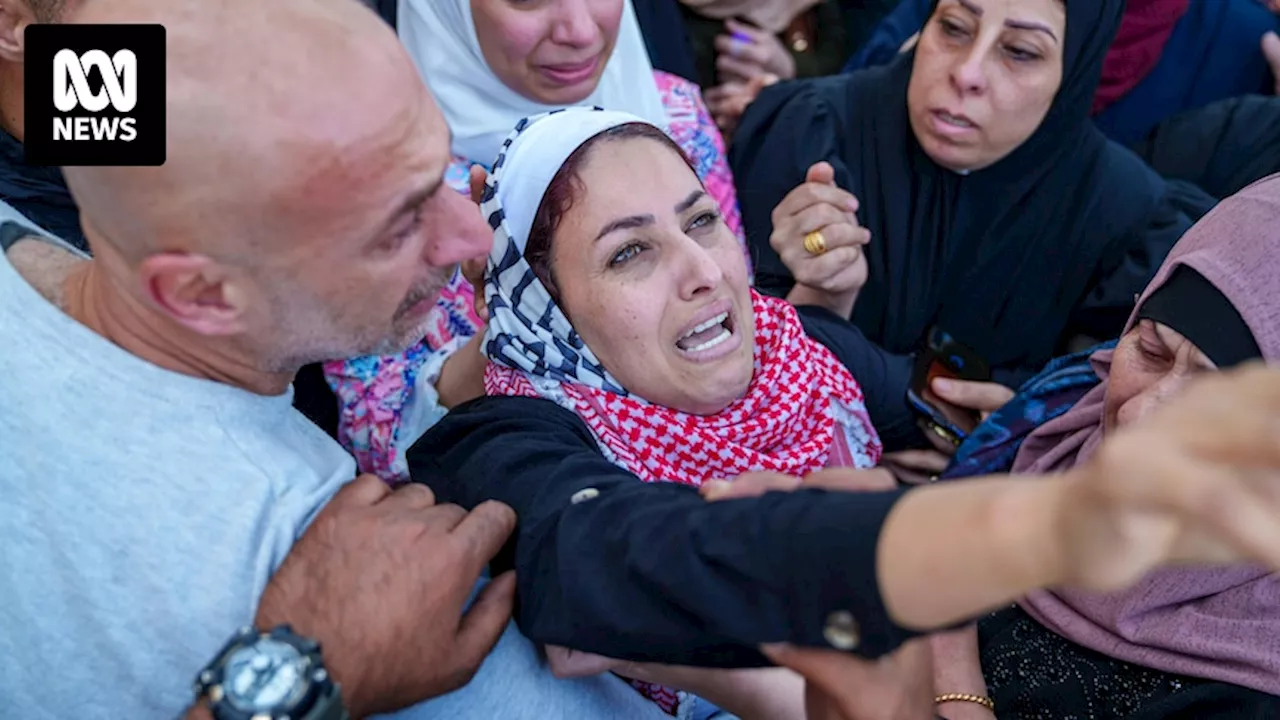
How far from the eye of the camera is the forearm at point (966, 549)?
0.61 metres

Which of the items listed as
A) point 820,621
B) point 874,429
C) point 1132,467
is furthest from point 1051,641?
point 1132,467

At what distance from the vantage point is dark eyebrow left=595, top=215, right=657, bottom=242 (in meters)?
1.41

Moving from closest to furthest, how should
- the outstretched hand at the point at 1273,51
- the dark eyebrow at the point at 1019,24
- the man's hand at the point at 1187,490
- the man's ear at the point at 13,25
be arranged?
the man's hand at the point at 1187,490 < the man's ear at the point at 13,25 < the dark eyebrow at the point at 1019,24 < the outstretched hand at the point at 1273,51

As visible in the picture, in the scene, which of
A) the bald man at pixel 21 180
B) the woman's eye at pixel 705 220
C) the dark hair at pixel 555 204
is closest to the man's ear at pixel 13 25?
the bald man at pixel 21 180

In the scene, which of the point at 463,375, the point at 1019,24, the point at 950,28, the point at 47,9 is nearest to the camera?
the point at 47,9

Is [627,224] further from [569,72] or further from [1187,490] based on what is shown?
[1187,490]

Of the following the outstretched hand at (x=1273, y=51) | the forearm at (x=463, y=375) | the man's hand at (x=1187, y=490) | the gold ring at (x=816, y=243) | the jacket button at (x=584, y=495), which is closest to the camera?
the man's hand at (x=1187, y=490)

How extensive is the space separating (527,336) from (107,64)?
0.68 meters

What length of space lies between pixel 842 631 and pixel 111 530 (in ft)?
2.34

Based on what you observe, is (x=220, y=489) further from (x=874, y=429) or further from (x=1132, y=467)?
(x=874, y=429)

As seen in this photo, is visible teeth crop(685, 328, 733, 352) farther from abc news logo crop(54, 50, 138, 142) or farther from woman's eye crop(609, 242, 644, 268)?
abc news logo crop(54, 50, 138, 142)

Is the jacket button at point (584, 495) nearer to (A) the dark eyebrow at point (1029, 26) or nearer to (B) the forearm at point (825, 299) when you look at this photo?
(B) the forearm at point (825, 299)

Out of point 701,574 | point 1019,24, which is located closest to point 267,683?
point 701,574

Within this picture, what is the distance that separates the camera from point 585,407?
1418 millimetres
